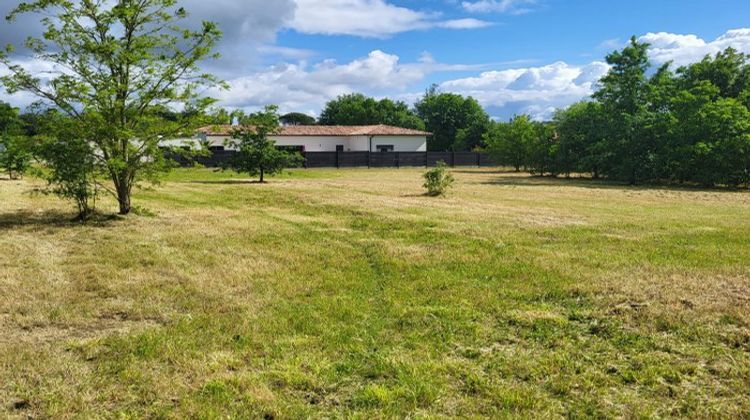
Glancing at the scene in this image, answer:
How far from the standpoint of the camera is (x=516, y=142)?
116ft

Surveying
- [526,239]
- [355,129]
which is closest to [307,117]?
[355,129]

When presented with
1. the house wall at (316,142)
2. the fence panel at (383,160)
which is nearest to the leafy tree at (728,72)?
the fence panel at (383,160)

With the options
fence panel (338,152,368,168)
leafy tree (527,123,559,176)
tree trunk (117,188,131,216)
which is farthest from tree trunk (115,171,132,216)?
fence panel (338,152,368,168)

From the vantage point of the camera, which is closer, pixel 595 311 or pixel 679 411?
pixel 679 411

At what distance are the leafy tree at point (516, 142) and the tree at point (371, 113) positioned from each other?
1384 inches

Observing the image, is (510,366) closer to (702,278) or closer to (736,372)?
(736,372)

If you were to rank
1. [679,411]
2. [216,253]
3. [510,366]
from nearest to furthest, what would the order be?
1. [679,411]
2. [510,366]
3. [216,253]

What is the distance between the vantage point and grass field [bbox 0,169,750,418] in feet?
11.1

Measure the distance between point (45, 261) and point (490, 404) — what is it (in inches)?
242

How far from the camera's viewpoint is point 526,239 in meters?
8.70

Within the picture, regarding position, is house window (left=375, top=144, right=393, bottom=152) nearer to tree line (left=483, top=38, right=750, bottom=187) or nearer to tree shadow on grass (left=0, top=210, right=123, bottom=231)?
tree line (left=483, top=38, right=750, bottom=187)

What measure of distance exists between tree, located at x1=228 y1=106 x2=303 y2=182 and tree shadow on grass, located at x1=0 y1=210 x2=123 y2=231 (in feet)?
38.4

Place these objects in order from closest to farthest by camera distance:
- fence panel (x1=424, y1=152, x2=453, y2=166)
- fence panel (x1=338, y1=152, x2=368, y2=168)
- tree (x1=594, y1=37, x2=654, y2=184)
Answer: tree (x1=594, y1=37, x2=654, y2=184)
fence panel (x1=338, y1=152, x2=368, y2=168)
fence panel (x1=424, y1=152, x2=453, y2=166)

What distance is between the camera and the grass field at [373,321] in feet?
11.1
